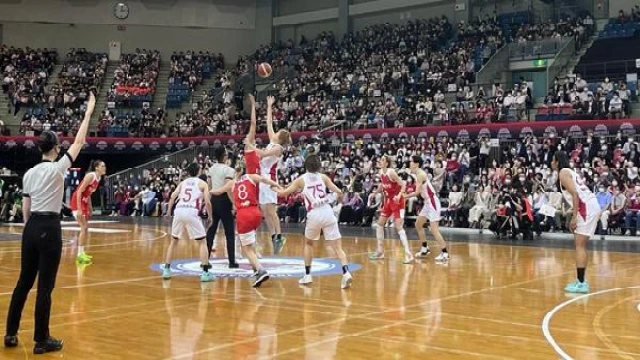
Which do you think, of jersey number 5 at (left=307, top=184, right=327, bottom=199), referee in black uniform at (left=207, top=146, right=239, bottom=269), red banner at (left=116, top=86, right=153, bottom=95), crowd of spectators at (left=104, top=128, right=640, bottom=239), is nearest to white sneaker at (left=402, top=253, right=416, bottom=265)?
referee in black uniform at (left=207, top=146, right=239, bottom=269)

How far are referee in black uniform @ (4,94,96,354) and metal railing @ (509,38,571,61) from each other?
26.7 m

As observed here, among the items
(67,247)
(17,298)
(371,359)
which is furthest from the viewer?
(67,247)

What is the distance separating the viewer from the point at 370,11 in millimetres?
40938

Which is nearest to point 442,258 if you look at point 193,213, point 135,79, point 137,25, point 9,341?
point 193,213

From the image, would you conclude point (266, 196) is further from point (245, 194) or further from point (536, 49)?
point (536, 49)

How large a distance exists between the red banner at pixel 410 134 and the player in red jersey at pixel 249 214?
15.2 meters

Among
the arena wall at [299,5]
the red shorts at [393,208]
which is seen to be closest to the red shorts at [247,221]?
the red shorts at [393,208]

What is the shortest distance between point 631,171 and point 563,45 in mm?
10875

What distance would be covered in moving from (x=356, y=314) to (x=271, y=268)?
426cm

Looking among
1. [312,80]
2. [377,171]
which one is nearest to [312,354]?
[377,171]

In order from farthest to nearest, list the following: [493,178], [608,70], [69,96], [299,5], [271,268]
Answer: [299,5] → [69,96] → [608,70] → [493,178] → [271,268]

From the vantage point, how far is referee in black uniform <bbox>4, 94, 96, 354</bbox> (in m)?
6.03

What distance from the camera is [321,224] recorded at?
9.83 meters

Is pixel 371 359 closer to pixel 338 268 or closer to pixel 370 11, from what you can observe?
pixel 338 268
